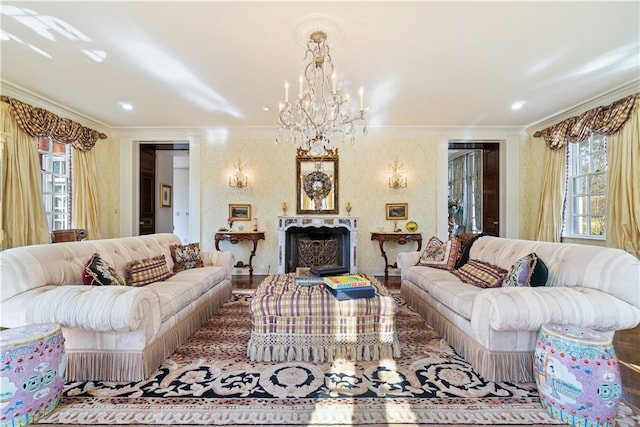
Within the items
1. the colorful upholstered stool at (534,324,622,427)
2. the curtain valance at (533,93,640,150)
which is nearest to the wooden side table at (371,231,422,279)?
the curtain valance at (533,93,640,150)

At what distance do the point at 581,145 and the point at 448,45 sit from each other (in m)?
3.37

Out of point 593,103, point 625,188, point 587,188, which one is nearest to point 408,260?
point 625,188

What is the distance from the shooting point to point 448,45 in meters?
2.63

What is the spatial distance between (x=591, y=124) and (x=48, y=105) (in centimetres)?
732

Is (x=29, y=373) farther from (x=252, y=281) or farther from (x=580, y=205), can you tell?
(x=580, y=205)

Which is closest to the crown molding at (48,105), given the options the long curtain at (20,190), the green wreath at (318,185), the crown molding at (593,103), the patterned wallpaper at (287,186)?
the long curtain at (20,190)

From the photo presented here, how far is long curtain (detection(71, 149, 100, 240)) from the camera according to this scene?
15.3ft

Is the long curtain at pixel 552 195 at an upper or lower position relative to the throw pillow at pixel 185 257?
upper

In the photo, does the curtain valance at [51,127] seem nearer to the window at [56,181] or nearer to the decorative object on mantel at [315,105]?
the window at [56,181]

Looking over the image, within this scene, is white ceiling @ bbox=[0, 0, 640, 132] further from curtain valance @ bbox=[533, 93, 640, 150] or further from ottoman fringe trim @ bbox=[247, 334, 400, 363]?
ottoman fringe trim @ bbox=[247, 334, 400, 363]

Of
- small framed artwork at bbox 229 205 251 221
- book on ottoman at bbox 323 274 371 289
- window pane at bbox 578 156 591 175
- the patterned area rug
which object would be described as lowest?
the patterned area rug

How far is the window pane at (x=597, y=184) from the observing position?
4070mm

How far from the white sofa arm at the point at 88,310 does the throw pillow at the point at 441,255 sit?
117 inches

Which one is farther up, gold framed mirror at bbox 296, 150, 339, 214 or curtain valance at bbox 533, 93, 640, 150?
curtain valance at bbox 533, 93, 640, 150
